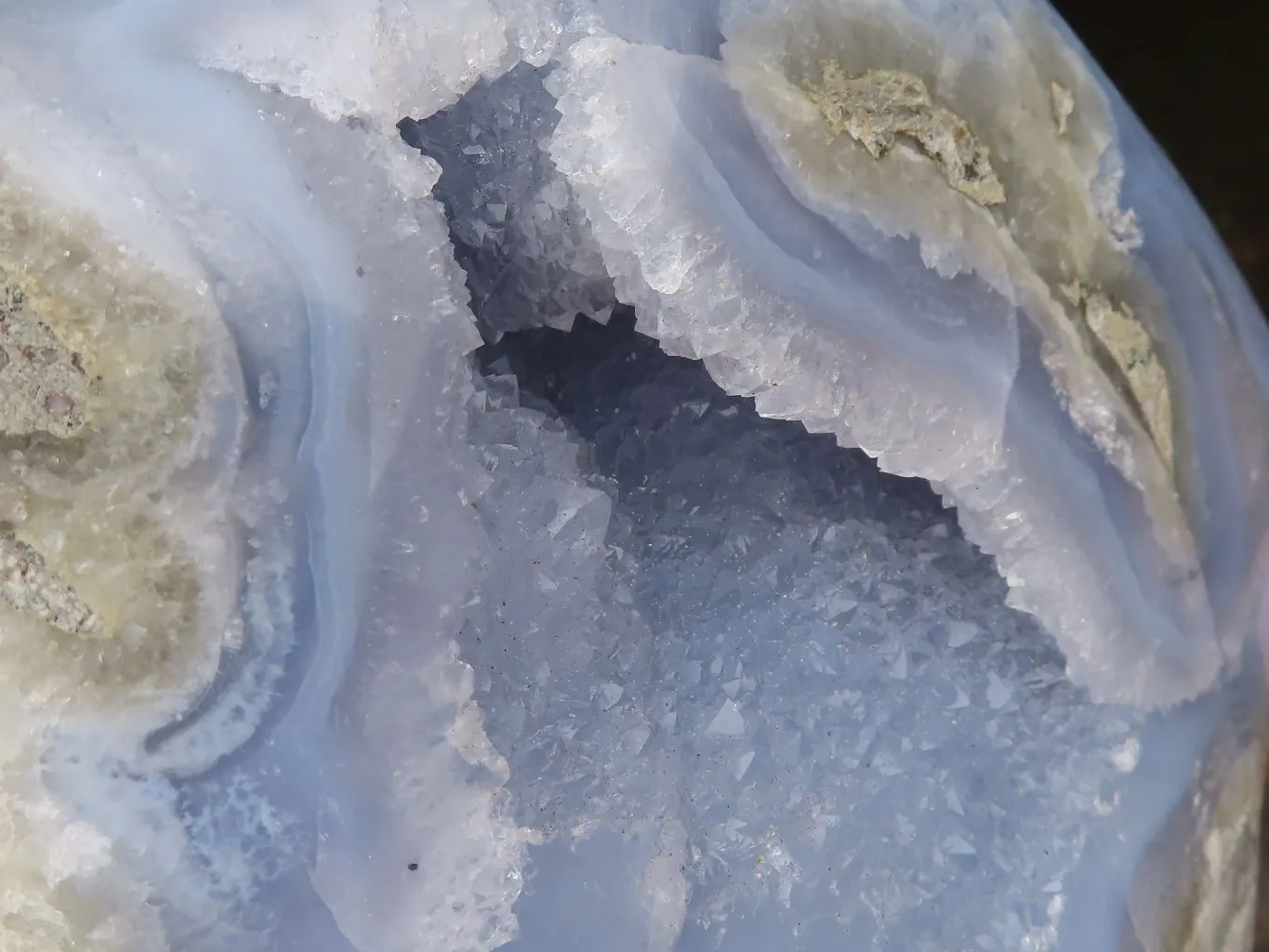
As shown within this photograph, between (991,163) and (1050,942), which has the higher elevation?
(991,163)

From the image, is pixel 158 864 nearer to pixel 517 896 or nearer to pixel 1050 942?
pixel 517 896

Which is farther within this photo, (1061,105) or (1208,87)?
(1208,87)

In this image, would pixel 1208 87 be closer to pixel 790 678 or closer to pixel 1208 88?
pixel 1208 88

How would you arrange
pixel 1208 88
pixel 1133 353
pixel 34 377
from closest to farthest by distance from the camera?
pixel 34 377 → pixel 1133 353 → pixel 1208 88

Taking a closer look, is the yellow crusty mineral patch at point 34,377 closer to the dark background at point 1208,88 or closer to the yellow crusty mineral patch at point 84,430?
the yellow crusty mineral patch at point 84,430

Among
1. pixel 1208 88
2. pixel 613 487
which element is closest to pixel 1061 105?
pixel 613 487

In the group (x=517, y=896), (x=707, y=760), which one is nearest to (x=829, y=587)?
(x=707, y=760)
